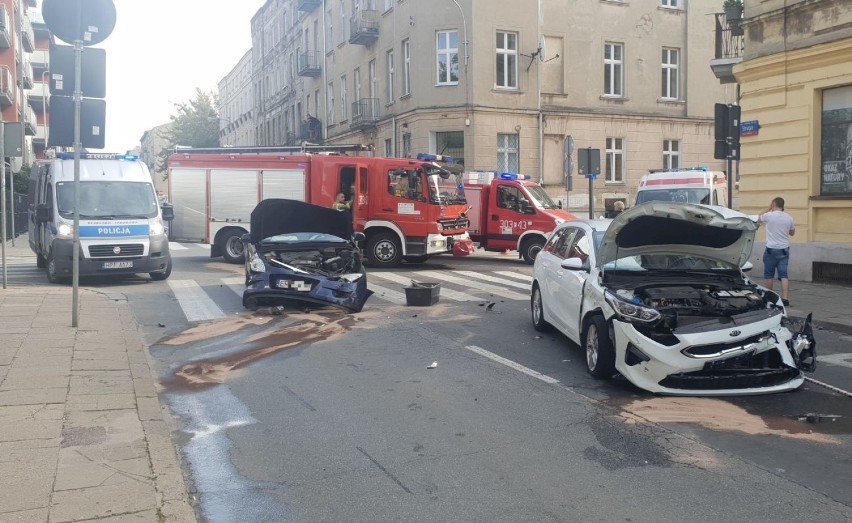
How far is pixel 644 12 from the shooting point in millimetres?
33094

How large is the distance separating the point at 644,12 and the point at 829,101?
19.0 metres

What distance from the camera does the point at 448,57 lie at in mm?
30484

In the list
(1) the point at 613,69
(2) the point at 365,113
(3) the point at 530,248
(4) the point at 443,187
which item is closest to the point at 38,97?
(2) the point at 365,113

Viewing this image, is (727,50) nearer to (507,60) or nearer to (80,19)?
(507,60)

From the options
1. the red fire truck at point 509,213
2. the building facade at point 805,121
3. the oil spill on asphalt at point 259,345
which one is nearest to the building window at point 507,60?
the red fire truck at point 509,213

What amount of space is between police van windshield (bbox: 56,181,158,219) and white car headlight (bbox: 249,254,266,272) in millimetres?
4942

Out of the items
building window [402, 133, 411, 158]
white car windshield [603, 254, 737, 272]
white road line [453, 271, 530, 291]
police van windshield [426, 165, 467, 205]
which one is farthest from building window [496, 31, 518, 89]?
white car windshield [603, 254, 737, 272]

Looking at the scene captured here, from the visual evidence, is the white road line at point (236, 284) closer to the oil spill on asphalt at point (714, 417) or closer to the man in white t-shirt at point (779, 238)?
the man in white t-shirt at point (779, 238)

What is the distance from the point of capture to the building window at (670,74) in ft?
111

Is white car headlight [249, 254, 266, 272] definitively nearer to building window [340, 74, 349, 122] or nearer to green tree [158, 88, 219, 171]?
building window [340, 74, 349, 122]

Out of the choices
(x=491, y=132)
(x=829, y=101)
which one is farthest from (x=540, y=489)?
(x=491, y=132)

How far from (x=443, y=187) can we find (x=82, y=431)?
15132 mm

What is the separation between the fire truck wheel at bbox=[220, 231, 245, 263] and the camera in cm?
2073

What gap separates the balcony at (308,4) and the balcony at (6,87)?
51.7 ft
